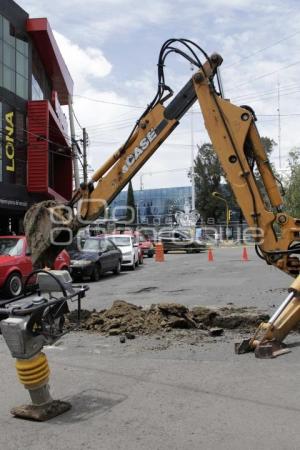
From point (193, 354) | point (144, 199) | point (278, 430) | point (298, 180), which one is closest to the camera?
point (278, 430)

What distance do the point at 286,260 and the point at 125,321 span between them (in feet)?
10.2

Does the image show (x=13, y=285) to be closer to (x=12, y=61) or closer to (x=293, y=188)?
(x=12, y=61)

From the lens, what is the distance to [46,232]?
8102 mm

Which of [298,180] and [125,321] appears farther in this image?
[298,180]

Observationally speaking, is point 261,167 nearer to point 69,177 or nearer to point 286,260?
point 286,260

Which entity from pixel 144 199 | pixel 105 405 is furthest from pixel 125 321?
pixel 144 199

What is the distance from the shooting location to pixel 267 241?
8406 millimetres

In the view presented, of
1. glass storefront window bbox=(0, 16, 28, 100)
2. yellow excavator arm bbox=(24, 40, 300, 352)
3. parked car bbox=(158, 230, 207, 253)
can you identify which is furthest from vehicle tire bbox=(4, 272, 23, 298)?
parked car bbox=(158, 230, 207, 253)

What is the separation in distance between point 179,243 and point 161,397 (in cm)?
3596

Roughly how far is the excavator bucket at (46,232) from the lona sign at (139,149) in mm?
1236

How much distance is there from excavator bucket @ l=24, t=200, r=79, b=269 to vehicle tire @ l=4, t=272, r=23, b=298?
7.23 metres

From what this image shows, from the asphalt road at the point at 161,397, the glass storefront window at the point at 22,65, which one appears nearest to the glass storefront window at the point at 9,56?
the glass storefront window at the point at 22,65

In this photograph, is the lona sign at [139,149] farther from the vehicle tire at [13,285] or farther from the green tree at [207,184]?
the green tree at [207,184]

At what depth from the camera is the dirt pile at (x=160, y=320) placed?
971 cm
